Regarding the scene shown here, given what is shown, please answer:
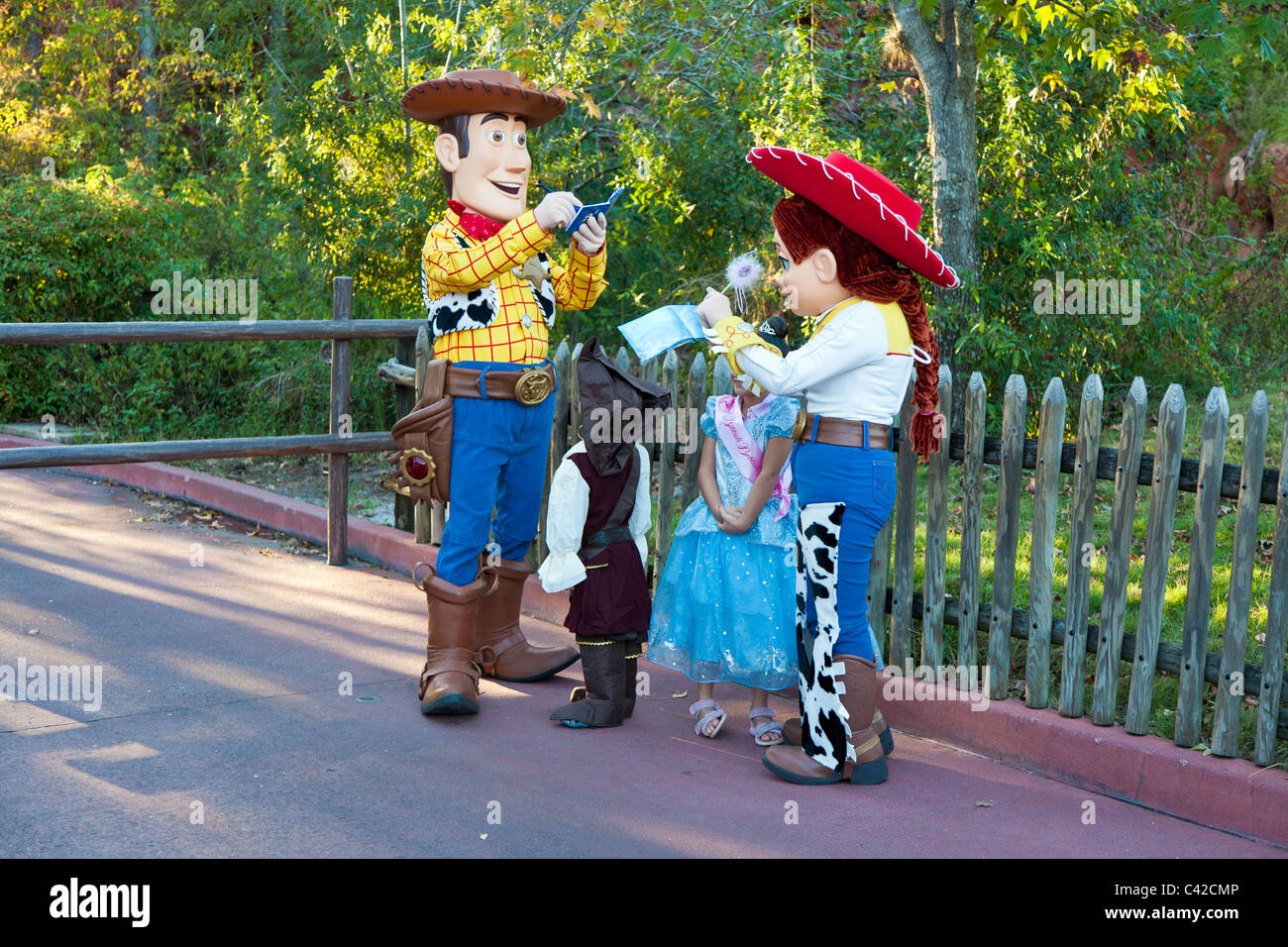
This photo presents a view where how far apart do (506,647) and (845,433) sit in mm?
1849

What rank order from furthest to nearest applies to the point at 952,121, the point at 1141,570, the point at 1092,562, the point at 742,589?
1. the point at 1141,570
2. the point at 952,121
3. the point at 1092,562
4. the point at 742,589

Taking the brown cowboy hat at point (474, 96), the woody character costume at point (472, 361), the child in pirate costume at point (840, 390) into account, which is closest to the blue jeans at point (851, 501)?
the child in pirate costume at point (840, 390)

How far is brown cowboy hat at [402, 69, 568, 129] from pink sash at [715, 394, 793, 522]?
1.39 meters

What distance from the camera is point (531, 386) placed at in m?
4.77

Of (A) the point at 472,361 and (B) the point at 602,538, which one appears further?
(A) the point at 472,361

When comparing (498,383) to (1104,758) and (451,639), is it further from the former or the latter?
(1104,758)

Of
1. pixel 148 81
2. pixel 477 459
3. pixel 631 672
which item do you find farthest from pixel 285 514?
pixel 148 81

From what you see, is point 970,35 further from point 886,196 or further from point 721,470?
point 721,470

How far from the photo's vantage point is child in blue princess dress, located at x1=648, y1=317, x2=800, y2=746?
14.8 ft

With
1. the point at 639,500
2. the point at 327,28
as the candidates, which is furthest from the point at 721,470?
the point at 327,28

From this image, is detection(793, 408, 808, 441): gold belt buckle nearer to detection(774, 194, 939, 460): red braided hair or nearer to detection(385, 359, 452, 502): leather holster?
detection(774, 194, 939, 460): red braided hair

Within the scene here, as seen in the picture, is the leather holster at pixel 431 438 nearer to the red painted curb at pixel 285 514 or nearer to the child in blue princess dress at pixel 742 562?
the child in blue princess dress at pixel 742 562

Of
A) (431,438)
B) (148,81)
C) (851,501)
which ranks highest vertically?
(148,81)

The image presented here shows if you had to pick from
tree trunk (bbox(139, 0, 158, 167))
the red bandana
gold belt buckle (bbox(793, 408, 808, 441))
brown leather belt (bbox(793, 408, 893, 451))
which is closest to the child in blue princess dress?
gold belt buckle (bbox(793, 408, 808, 441))
